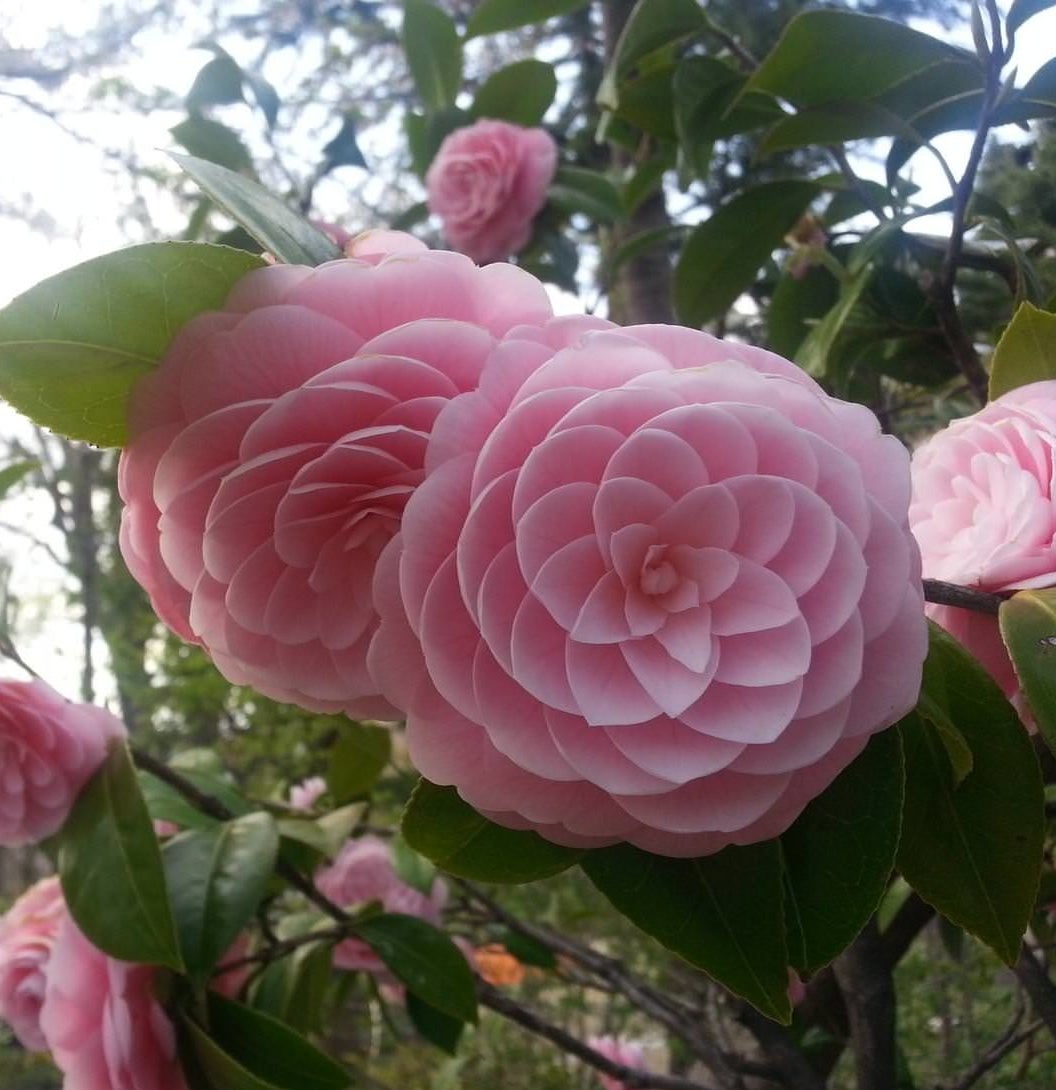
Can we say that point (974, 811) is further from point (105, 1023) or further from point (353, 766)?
point (353, 766)

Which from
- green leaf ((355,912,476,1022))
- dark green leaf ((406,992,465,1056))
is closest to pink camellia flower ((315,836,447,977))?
dark green leaf ((406,992,465,1056))

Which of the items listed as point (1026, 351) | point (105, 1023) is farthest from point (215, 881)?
point (1026, 351)

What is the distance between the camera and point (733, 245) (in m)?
0.83

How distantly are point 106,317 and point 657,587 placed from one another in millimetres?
189

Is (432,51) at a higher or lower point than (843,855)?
higher

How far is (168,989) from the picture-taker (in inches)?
24.2

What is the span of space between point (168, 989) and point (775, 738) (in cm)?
51

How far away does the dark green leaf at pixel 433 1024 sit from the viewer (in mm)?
967

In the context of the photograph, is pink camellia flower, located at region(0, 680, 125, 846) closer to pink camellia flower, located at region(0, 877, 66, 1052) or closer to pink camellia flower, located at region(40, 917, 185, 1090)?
pink camellia flower, located at region(40, 917, 185, 1090)

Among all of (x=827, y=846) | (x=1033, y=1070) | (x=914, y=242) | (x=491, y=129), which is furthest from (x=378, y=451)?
(x=1033, y=1070)

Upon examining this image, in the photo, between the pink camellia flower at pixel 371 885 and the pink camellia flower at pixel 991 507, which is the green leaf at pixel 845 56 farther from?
the pink camellia flower at pixel 371 885

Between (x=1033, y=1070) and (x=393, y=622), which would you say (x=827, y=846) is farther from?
(x=1033, y=1070)

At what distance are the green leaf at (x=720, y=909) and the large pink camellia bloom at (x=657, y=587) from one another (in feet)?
0.10

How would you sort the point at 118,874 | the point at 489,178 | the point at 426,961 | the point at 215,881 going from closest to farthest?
the point at 118,874, the point at 215,881, the point at 426,961, the point at 489,178
